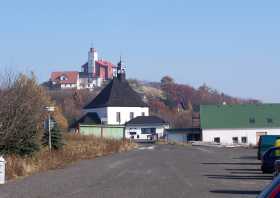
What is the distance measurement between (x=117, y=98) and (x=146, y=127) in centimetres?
998

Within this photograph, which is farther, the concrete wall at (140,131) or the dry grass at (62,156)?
the concrete wall at (140,131)

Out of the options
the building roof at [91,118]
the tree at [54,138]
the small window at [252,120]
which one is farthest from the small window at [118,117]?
the tree at [54,138]

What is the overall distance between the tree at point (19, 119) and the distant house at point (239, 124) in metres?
64.5

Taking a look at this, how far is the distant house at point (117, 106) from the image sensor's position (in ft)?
431

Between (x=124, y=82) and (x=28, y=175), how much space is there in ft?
368

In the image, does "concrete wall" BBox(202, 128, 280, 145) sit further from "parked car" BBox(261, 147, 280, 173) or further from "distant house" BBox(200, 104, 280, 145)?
"parked car" BBox(261, 147, 280, 173)

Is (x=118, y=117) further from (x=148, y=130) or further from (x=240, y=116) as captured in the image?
(x=240, y=116)

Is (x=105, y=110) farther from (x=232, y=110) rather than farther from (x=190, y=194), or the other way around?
(x=190, y=194)

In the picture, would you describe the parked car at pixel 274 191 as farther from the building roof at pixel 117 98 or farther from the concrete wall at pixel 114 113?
the building roof at pixel 117 98

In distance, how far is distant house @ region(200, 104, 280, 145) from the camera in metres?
99.6

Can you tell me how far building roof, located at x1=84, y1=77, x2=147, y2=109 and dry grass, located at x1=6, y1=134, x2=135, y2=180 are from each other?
61681 mm

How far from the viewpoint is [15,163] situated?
30.1 meters

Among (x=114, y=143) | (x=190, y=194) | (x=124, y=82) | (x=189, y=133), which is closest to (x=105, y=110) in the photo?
(x=124, y=82)

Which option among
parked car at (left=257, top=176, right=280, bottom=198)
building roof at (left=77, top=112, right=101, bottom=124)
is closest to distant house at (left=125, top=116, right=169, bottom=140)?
building roof at (left=77, top=112, right=101, bottom=124)
